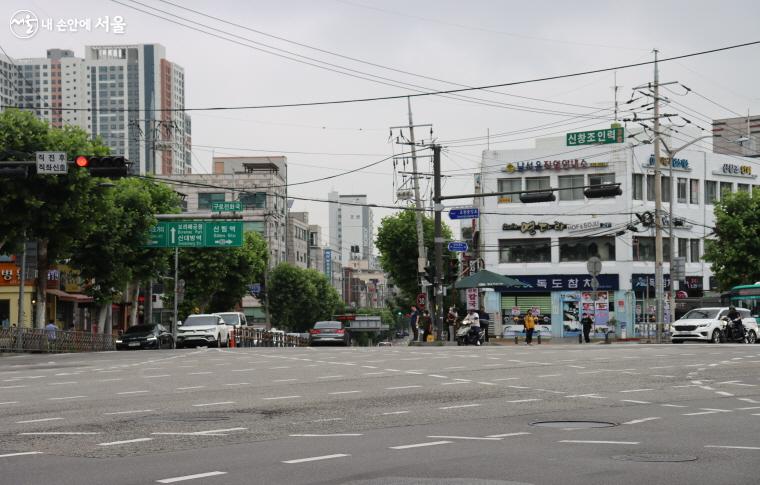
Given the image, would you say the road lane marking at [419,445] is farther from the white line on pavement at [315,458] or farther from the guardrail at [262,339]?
the guardrail at [262,339]

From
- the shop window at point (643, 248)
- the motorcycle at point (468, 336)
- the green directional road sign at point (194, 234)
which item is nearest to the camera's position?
the motorcycle at point (468, 336)

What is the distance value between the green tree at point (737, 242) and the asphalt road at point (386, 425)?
40618 mm

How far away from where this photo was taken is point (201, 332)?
48031 millimetres

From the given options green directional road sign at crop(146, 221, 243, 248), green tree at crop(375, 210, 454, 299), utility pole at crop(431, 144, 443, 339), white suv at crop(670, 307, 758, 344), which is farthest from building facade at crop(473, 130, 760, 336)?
white suv at crop(670, 307, 758, 344)

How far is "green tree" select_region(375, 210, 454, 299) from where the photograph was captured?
8000cm

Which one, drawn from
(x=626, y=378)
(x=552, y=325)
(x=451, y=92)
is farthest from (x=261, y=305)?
(x=626, y=378)

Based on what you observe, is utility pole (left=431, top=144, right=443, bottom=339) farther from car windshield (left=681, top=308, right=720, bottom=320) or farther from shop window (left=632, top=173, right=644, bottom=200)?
shop window (left=632, top=173, right=644, bottom=200)

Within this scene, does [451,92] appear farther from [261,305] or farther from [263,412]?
[261,305]

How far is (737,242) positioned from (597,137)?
10756 millimetres

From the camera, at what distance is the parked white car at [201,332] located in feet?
157

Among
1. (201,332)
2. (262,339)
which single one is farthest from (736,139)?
(201,332)

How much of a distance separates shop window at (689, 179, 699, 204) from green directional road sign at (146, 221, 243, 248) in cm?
3433

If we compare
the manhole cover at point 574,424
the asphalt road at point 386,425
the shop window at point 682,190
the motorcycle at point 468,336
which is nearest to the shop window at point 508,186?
the shop window at point 682,190

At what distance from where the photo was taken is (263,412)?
14594mm
